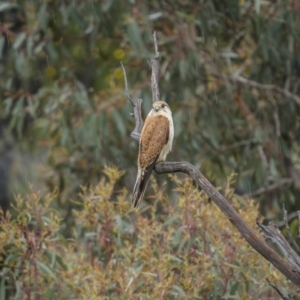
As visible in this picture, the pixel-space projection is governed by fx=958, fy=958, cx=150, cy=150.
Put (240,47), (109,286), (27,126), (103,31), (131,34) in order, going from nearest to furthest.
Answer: (109,286)
(131,34)
(103,31)
(240,47)
(27,126)

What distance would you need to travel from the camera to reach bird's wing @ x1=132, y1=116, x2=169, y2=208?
4477mm

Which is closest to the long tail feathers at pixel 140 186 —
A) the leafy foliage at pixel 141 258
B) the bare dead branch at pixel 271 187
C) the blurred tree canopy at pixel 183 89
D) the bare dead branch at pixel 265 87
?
the leafy foliage at pixel 141 258

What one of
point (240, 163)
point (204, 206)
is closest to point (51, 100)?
point (240, 163)

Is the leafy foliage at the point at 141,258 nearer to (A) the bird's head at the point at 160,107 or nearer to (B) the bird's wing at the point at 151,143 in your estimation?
(B) the bird's wing at the point at 151,143

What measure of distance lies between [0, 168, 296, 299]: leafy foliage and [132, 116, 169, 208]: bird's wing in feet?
0.61

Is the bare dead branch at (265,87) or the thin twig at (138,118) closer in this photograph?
the thin twig at (138,118)

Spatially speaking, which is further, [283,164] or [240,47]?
[240,47]

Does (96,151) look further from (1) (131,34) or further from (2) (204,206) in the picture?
(2) (204,206)

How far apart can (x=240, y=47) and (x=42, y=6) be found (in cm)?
177

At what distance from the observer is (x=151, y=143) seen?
15.0 feet

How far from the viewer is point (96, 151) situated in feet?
23.4

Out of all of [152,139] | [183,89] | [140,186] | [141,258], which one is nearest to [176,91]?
[183,89]

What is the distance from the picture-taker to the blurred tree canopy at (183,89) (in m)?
7.07

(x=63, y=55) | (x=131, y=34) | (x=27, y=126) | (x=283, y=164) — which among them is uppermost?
(x=131, y=34)
